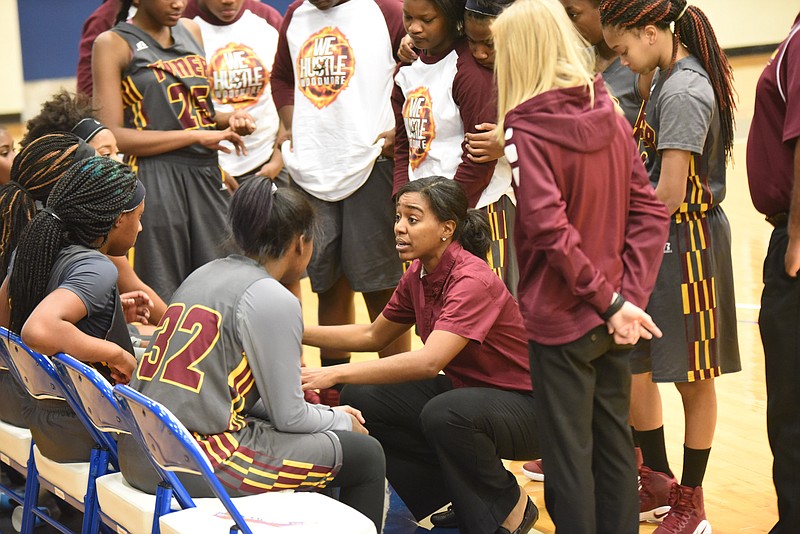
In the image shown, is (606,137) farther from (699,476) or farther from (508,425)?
(699,476)

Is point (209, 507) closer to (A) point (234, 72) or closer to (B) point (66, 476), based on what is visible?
(B) point (66, 476)

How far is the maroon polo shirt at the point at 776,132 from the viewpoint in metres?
2.52


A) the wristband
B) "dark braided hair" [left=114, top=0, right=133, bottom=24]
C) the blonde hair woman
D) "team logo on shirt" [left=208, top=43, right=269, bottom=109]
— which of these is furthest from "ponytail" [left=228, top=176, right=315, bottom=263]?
"team logo on shirt" [left=208, top=43, right=269, bottom=109]

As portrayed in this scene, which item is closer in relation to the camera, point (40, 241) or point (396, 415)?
point (40, 241)

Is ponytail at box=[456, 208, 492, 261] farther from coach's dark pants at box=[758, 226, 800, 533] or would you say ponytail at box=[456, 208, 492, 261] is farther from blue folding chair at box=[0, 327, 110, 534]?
blue folding chair at box=[0, 327, 110, 534]

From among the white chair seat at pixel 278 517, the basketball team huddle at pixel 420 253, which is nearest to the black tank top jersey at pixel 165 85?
the basketball team huddle at pixel 420 253

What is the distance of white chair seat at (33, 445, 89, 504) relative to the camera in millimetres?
2730

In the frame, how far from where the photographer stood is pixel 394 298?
130 inches

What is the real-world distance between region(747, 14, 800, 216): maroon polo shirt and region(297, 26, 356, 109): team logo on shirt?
70.3 inches

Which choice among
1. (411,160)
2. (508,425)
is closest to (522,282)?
(508,425)

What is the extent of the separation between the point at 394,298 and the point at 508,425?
0.60 metres

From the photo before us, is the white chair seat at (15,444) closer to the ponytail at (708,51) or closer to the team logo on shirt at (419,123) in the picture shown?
the team logo on shirt at (419,123)

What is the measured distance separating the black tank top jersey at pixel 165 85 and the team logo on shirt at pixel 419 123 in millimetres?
976

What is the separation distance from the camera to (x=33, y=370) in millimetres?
2754
